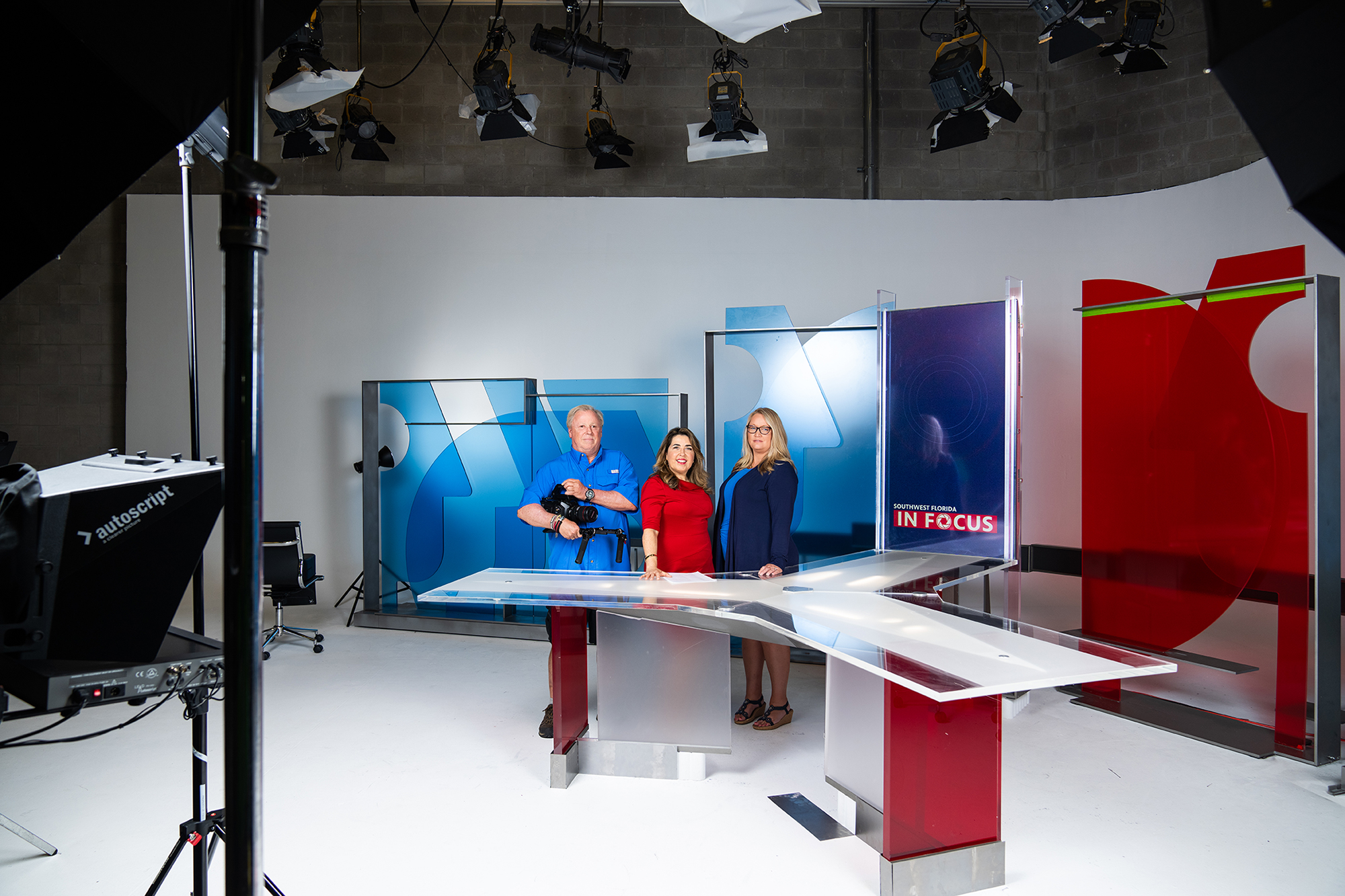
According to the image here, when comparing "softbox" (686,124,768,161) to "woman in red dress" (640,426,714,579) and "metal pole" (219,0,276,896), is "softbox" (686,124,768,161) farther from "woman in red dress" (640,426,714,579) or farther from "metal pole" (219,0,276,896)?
"metal pole" (219,0,276,896)

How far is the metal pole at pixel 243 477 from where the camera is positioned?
1.87ft

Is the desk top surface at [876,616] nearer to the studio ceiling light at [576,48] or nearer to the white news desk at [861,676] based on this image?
the white news desk at [861,676]

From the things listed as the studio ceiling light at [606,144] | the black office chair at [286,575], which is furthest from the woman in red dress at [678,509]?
the studio ceiling light at [606,144]

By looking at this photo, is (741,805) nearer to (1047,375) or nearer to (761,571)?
(761,571)

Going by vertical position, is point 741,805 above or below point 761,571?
below

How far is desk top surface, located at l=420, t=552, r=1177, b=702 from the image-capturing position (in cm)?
187

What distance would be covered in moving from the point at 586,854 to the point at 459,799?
2.02 feet

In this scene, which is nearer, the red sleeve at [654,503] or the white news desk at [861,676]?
the white news desk at [861,676]

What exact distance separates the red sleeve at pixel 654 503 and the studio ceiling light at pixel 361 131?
3510 millimetres

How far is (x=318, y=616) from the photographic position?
5816mm

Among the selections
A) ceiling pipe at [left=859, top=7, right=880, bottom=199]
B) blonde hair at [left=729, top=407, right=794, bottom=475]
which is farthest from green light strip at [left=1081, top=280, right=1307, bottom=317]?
ceiling pipe at [left=859, top=7, right=880, bottom=199]

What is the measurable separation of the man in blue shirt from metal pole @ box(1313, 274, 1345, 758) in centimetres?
274

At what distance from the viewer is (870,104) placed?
241 inches

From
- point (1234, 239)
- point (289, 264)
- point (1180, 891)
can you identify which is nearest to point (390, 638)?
point (289, 264)
